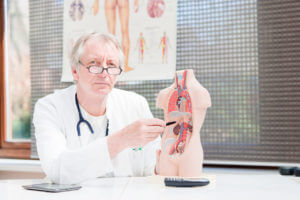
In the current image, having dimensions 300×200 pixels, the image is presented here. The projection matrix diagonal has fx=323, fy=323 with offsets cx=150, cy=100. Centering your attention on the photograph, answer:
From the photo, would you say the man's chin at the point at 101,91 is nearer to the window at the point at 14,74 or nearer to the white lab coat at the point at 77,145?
the white lab coat at the point at 77,145

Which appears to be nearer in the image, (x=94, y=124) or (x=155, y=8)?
(x=94, y=124)

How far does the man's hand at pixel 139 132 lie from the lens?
3.91ft

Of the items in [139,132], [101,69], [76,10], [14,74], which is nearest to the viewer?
[139,132]

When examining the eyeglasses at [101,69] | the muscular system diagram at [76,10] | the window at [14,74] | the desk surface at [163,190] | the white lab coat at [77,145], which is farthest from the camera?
the window at [14,74]

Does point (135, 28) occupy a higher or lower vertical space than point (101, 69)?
higher

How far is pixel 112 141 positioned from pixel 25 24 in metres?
1.71

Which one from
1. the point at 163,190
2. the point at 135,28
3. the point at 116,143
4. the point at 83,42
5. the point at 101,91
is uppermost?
the point at 135,28

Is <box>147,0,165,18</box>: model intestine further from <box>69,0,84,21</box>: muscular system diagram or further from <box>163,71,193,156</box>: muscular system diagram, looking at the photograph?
<box>163,71,193,156</box>: muscular system diagram

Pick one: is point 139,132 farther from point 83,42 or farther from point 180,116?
point 83,42

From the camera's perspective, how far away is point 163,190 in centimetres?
102

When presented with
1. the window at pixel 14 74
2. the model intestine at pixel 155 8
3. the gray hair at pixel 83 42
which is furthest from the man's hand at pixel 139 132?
the window at pixel 14 74

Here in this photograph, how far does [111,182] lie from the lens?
120 centimetres

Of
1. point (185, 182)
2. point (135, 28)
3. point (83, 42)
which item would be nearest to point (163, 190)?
point (185, 182)

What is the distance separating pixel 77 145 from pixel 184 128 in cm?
53
